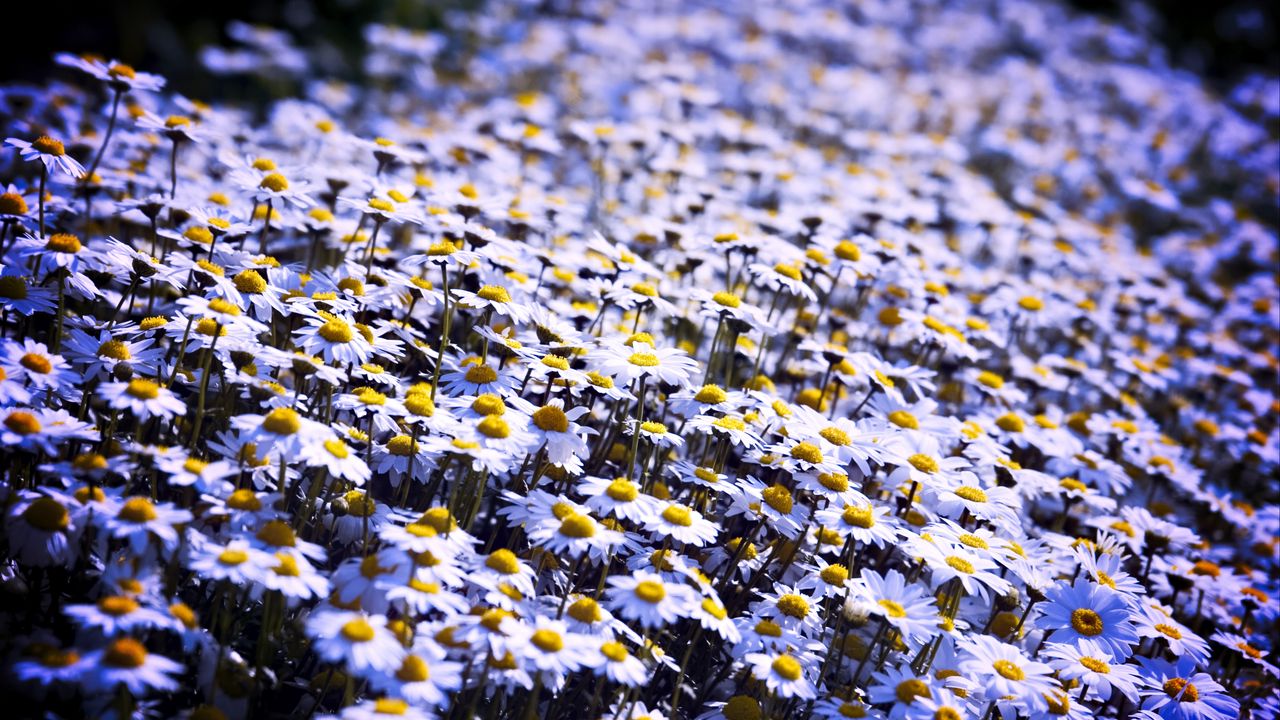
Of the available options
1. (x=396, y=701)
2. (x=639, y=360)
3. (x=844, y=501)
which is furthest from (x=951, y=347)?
(x=396, y=701)

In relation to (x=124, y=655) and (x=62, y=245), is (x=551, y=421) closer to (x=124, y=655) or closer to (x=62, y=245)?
(x=124, y=655)

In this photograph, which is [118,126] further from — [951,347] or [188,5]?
[188,5]

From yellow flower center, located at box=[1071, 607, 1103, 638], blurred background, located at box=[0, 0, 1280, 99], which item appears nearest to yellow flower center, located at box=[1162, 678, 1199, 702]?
yellow flower center, located at box=[1071, 607, 1103, 638]

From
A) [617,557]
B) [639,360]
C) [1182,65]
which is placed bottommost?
[617,557]

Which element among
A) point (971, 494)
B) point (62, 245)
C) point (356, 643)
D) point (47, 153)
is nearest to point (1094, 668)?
point (971, 494)

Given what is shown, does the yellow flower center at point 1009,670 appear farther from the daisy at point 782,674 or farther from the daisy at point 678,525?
the daisy at point 678,525

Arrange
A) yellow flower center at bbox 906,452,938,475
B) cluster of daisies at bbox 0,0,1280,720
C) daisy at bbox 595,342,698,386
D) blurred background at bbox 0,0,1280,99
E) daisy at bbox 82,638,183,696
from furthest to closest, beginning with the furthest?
blurred background at bbox 0,0,1280,99, yellow flower center at bbox 906,452,938,475, daisy at bbox 595,342,698,386, cluster of daisies at bbox 0,0,1280,720, daisy at bbox 82,638,183,696

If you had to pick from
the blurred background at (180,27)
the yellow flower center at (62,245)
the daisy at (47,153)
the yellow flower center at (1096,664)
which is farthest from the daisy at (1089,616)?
the blurred background at (180,27)

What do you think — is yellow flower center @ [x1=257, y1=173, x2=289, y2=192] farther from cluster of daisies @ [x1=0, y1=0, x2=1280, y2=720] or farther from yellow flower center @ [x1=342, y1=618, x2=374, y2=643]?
yellow flower center @ [x1=342, y1=618, x2=374, y2=643]
